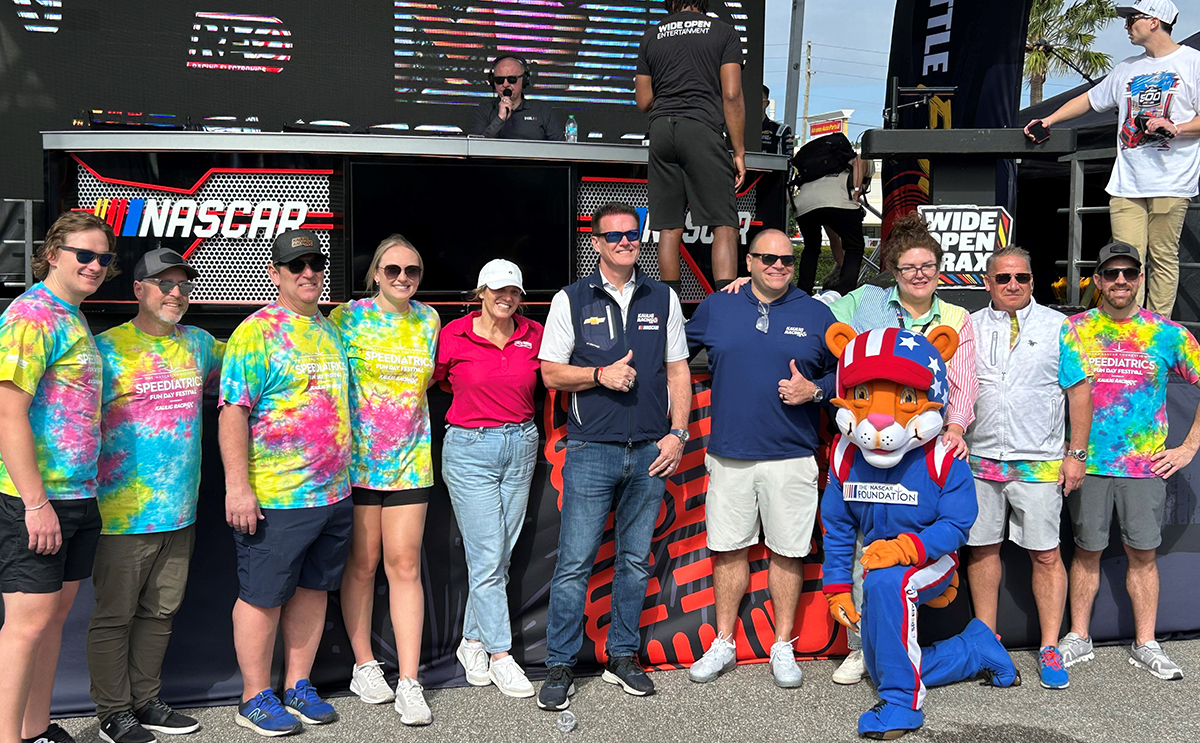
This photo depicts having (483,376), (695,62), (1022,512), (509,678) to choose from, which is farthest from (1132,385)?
(509,678)

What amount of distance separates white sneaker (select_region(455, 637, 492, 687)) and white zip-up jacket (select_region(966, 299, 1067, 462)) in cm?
226

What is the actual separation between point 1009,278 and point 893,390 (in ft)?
2.89

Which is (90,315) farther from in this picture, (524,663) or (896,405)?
(896,405)

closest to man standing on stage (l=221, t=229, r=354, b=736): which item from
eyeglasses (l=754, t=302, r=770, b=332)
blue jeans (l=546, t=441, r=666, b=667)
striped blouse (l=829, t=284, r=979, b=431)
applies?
blue jeans (l=546, t=441, r=666, b=667)

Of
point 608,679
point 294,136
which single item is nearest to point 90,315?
point 294,136

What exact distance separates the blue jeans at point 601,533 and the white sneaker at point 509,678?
134mm

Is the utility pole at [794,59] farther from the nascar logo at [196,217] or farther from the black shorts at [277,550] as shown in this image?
the black shorts at [277,550]

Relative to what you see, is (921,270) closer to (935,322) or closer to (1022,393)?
(935,322)

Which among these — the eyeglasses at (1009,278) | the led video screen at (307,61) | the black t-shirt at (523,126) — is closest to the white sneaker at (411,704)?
the eyeglasses at (1009,278)

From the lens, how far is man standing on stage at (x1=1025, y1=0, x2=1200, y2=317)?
5.23 m

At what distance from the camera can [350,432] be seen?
11.4ft

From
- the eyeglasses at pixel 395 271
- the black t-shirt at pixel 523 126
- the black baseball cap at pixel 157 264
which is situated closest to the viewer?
the black baseball cap at pixel 157 264

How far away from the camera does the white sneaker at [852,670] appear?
12.8ft

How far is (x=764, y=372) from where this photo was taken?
383 cm
